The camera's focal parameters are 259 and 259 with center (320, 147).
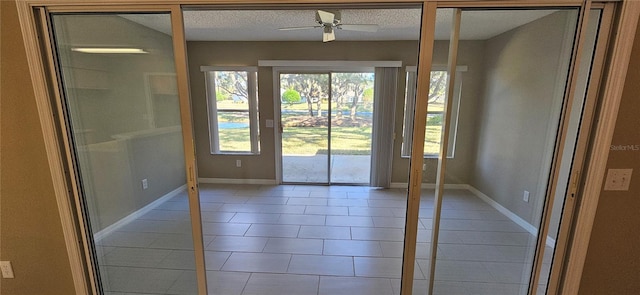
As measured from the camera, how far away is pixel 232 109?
14.7 ft

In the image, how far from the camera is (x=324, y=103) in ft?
14.4

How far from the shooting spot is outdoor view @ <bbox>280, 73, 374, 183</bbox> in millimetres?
4316

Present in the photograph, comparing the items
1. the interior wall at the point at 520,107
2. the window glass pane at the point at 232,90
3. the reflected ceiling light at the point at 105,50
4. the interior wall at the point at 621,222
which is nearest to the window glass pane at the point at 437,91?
the interior wall at the point at 520,107

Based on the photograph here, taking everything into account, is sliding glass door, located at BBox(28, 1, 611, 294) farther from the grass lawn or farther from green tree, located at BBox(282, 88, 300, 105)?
green tree, located at BBox(282, 88, 300, 105)

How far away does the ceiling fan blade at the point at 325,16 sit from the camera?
2.28 meters

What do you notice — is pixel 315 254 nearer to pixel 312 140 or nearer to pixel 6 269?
pixel 6 269

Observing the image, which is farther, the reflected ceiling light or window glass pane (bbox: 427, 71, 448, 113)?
the reflected ceiling light

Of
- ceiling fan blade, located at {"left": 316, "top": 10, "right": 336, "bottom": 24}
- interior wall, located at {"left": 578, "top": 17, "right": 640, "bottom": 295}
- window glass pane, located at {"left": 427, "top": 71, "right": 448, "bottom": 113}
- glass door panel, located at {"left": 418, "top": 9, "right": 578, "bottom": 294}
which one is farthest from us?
ceiling fan blade, located at {"left": 316, "top": 10, "right": 336, "bottom": 24}

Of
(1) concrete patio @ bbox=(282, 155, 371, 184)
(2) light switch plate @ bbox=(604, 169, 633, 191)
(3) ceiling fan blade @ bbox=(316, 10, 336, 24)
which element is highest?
(3) ceiling fan blade @ bbox=(316, 10, 336, 24)

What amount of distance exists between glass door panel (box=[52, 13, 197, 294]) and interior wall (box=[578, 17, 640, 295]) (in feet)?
7.41

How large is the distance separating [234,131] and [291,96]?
1200 mm

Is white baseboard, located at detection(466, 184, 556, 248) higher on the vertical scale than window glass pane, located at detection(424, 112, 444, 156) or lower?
lower

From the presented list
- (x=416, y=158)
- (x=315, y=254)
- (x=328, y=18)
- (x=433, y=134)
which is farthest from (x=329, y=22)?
(x=315, y=254)

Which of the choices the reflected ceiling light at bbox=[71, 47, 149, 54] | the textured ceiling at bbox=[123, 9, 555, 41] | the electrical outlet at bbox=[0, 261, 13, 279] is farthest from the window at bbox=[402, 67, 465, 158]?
the electrical outlet at bbox=[0, 261, 13, 279]
